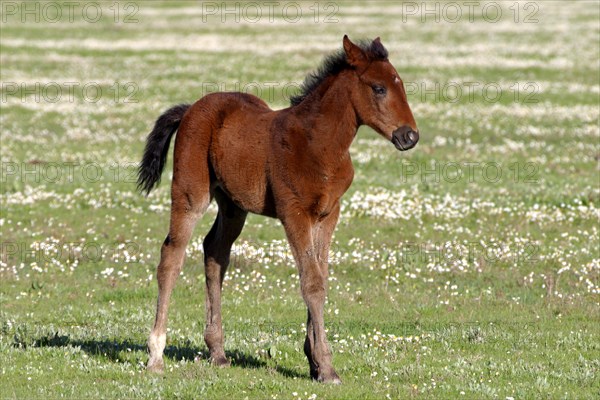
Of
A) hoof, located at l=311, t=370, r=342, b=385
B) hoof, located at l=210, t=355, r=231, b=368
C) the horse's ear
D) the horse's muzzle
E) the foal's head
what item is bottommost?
hoof, located at l=210, t=355, r=231, b=368

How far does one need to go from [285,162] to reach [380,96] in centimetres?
→ 123

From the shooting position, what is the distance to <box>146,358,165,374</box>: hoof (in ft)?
35.7

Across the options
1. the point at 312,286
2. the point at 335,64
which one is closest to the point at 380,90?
the point at 335,64

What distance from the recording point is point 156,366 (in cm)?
1091

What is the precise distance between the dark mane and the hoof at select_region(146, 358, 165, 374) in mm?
3169

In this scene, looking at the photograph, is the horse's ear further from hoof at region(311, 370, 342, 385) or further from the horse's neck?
hoof at region(311, 370, 342, 385)

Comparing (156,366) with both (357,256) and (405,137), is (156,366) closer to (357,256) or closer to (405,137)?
(405,137)

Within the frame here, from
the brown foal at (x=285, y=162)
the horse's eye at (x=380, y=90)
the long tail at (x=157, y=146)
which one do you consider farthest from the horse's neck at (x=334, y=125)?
the long tail at (x=157, y=146)

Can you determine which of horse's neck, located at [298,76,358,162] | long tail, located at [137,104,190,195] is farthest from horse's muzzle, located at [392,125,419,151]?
long tail, located at [137,104,190,195]

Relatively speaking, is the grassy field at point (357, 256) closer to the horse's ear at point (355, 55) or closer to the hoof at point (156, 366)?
A: the hoof at point (156, 366)

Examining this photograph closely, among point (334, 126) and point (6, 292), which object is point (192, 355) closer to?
point (334, 126)

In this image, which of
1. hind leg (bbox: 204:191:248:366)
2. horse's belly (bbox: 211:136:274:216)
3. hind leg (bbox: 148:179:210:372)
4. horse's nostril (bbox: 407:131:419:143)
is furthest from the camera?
hind leg (bbox: 204:191:248:366)

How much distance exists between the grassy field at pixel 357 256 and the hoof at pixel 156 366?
117mm

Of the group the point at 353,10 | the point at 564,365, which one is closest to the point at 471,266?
the point at 564,365
